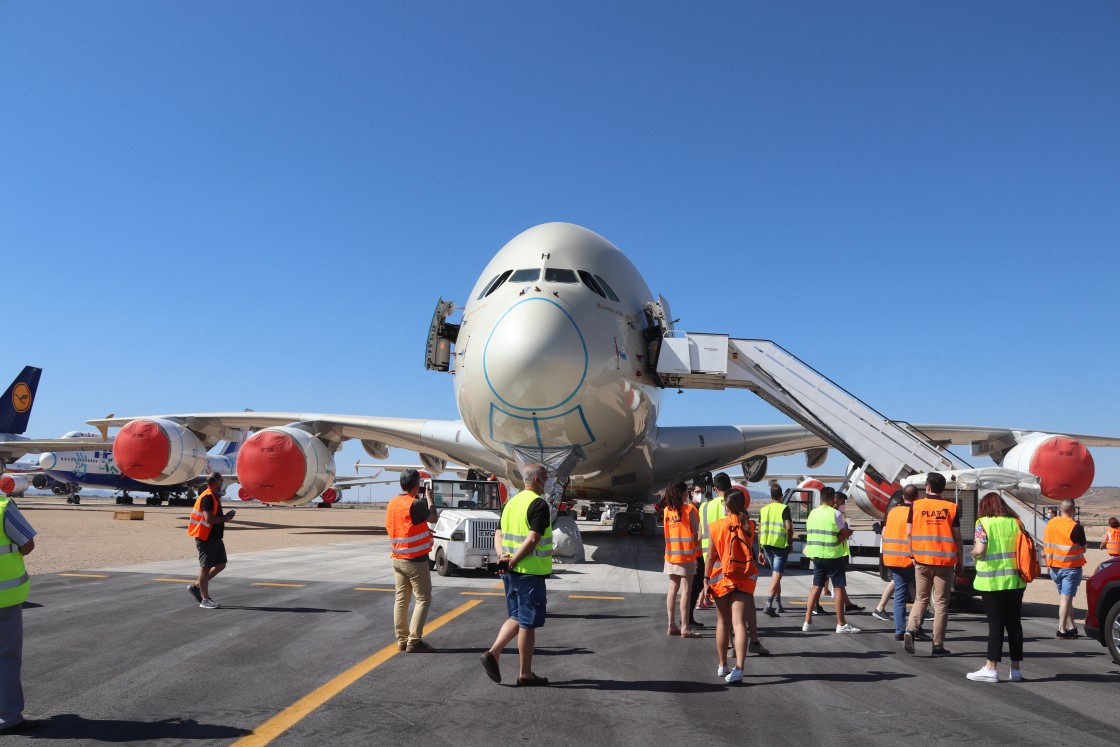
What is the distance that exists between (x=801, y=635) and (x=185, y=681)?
5.76 metres

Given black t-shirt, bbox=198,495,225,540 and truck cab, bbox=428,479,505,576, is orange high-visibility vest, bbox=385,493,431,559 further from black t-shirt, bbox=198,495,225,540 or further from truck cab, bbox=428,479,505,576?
truck cab, bbox=428,479,505,576

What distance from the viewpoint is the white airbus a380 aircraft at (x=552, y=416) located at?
12.0m

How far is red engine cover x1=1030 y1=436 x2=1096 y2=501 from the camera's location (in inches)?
600

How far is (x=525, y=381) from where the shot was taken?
1173cm

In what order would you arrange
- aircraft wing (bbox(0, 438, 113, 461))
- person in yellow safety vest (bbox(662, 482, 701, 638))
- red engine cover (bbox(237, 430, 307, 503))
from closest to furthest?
person in yellow safety vest (bbox(662, 482, 701, 638))
red engine cover (bbox(237, 430, 307, 503))
aircraft wing (bbox(0, 438, 113, 461))

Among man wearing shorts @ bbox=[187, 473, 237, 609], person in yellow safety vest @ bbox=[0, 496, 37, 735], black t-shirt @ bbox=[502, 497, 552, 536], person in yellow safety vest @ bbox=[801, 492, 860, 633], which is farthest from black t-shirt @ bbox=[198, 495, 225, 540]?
person in yellow safety vest @ bbox=[801, 492, 860, 633]

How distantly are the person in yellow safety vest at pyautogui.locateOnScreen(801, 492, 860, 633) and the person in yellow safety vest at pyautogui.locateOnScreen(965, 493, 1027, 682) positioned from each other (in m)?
1.81

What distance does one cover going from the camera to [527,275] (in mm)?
12961

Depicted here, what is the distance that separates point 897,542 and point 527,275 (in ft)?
23.6

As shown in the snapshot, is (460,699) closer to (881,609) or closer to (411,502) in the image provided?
(411,502)

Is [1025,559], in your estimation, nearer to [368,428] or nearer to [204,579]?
[204,579]

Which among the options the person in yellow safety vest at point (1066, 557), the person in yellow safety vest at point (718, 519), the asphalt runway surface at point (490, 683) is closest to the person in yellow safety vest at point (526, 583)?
the asphalt runway surface at point (490, 683)

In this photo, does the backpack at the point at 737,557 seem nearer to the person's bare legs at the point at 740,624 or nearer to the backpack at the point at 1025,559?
the person's bare legs at the point at 740,624

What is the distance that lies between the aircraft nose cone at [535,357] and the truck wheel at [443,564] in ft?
8.65
